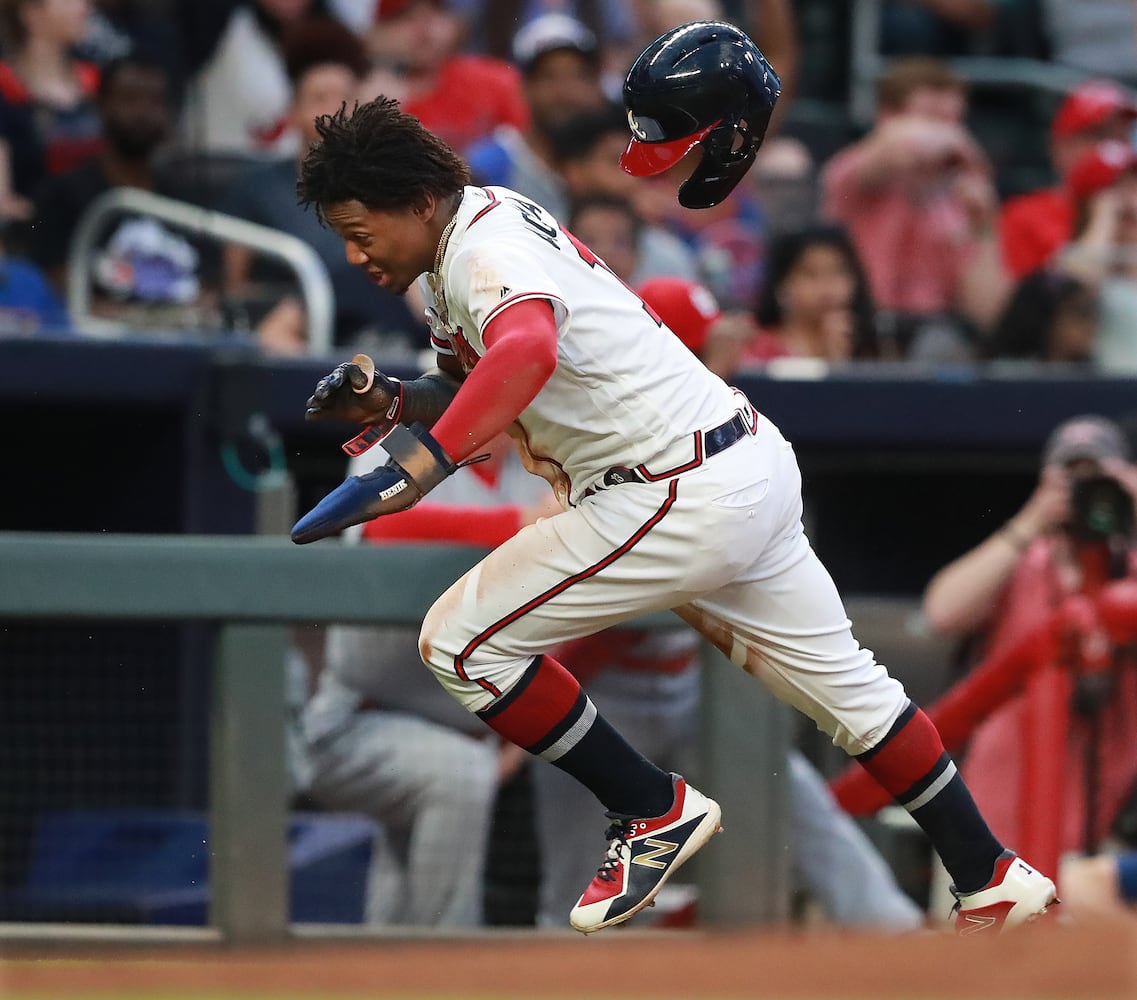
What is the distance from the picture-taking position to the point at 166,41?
680cm

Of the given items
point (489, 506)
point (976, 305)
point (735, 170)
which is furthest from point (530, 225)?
point (976, 305)

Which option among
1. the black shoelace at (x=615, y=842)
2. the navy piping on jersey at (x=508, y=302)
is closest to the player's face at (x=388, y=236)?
the navy piping on jersey at (x=508, y=302)

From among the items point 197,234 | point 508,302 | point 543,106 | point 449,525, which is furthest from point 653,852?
point 543,106

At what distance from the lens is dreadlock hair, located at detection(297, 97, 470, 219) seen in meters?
3.36

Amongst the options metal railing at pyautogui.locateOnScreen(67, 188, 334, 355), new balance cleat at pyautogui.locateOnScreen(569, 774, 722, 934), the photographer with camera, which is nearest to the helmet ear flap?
new balance cleat at pyautogui.locateOnScreen(569, 774, 722, 934)

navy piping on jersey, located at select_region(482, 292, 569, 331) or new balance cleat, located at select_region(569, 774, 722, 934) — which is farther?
new balance cleat, located at select_region(569, 774, 722, 934)

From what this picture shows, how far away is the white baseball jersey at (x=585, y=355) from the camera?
337cm

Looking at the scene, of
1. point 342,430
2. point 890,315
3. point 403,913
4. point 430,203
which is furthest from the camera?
point 890,315

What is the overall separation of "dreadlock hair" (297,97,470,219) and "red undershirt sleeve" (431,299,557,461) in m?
0.39

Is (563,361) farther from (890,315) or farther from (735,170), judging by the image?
(890,315)

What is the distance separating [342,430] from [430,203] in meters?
2.78

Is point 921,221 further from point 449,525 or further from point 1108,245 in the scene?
point 449,525

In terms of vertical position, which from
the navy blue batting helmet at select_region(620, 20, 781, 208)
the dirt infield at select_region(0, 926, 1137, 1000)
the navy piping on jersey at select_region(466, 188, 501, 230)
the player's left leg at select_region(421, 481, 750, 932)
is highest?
the navy blue batting helmet at select_region(620, 20, 781, 208)

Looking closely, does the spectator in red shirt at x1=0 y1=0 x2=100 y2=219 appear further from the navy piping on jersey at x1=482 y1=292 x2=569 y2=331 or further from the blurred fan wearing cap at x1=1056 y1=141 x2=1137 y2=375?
the navy piping on jersey at x1=482 y1=292 x2=569 y2=331
